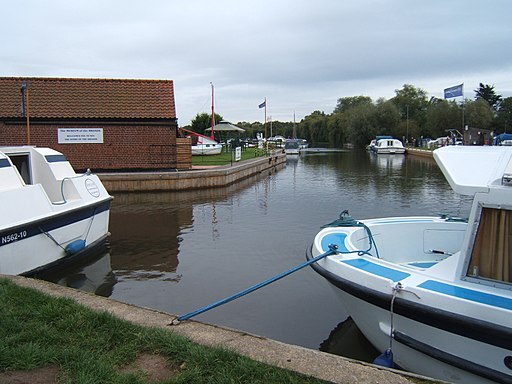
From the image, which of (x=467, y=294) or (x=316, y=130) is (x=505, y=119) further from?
(x=316, y=130)

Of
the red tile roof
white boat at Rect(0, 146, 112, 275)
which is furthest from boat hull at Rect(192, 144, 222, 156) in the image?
white boat at Rect(0, 146, 112, 275)

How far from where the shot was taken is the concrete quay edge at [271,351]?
3658mm

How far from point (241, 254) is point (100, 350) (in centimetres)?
680

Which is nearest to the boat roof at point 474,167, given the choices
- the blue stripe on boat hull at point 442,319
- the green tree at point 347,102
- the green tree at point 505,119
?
the blue stripe on boat hull at point 442,319

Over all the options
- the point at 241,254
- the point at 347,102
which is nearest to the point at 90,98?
the point at 241,254

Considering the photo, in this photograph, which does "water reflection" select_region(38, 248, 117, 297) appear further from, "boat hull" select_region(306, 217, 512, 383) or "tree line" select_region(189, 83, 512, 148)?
"tree line" select_region(189, 83, 512, 148)

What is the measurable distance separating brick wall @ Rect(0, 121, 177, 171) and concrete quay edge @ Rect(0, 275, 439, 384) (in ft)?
57.6

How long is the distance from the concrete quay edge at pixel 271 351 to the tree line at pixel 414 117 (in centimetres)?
5542

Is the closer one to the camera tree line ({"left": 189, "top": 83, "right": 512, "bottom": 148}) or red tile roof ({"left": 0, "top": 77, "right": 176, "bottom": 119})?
red tile roof ({"left": 0, "top": 77, "right": 176, "bottom": 119})

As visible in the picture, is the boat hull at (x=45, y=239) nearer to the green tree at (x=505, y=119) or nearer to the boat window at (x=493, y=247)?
the boat window at (x=493, y=247)

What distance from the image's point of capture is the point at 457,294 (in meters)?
4.64

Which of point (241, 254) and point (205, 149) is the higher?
point (205, 149)

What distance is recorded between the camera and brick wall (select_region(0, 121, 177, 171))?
72.7ft

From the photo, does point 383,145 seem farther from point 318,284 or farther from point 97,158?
point 318,284
